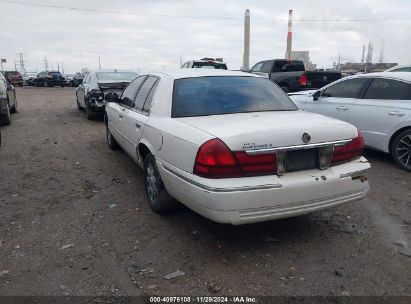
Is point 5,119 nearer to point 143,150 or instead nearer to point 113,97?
point 113,97

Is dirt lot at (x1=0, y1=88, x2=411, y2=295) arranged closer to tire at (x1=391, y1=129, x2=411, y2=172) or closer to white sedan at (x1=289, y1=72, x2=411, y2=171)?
tire at (x1=391, y1=129, x2=411, y2=172)

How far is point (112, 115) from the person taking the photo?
638 cm

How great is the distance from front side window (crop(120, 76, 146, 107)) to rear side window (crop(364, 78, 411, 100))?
3912 millimetres

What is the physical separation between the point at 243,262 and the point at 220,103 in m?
1.67

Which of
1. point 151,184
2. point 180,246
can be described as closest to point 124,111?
point 151,184

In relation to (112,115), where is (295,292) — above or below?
below

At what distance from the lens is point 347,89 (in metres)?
7.04

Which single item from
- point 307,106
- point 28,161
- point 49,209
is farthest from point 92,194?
point 307,106

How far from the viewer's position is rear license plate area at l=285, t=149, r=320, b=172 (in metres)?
3.23

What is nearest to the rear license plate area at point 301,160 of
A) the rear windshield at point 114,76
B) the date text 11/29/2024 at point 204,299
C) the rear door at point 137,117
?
the date text 11/29/2024 at point 204,299

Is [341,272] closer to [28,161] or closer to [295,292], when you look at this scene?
[295,292]

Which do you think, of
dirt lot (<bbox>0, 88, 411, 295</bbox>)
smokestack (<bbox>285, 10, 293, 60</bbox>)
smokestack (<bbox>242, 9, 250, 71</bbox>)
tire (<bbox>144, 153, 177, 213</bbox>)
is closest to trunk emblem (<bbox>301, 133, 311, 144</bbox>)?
dirt lot (<bbox>0, 88, 411, 295</bbox>)

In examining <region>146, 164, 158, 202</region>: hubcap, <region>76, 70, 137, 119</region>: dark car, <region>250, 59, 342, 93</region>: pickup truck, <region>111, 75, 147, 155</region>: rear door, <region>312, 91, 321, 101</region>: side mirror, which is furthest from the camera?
<region>250, 59, 342, 93</region>: pickup truck

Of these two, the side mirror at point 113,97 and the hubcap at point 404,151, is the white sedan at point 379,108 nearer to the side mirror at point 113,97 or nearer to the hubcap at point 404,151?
the hubcap at point 404,151
